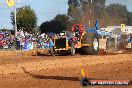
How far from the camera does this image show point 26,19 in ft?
210

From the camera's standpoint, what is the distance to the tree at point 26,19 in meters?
63.8

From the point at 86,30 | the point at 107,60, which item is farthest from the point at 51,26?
the point at 107,60

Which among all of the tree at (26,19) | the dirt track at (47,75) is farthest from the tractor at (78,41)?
the tree at (26,19)

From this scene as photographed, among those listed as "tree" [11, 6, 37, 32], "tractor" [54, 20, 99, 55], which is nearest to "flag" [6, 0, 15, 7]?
"tractor" [54, 20, 99, 55]

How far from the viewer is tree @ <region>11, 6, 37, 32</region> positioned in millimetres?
63803

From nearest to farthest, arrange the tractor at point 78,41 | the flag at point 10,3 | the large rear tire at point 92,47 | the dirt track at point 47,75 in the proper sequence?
the dirt track at point 47,75 < the tractor at point 78,41 < the large rear tire at point 92,47 < the flag at point 10,3

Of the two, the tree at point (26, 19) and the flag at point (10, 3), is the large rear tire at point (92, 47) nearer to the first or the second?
the flag at point (10, 3)

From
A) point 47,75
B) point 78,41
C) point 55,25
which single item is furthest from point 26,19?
point 47,75

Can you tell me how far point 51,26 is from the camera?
219ft

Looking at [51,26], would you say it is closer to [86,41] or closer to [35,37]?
[35,37]

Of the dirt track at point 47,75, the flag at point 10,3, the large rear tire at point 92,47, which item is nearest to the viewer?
the dirt track at point 47,75

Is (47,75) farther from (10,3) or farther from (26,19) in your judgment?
(26,19)

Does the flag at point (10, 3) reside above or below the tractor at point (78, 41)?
above

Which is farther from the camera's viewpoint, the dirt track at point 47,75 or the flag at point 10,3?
the flag at point 10,3
